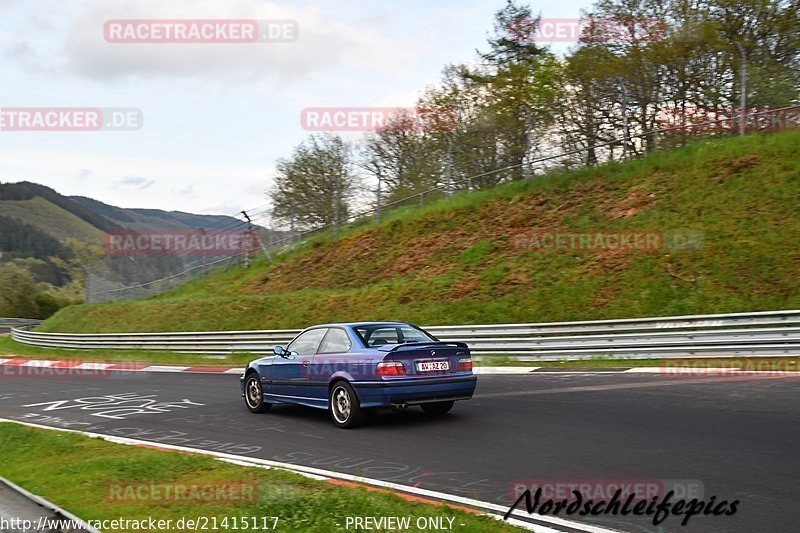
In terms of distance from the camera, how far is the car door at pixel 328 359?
380 inches

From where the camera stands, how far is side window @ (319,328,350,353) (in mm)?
9805

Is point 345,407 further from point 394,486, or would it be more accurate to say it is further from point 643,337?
point 643,337

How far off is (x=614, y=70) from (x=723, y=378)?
21257 millimetres

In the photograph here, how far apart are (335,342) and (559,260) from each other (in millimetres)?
13509

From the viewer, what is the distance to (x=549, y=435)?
27.1 ft

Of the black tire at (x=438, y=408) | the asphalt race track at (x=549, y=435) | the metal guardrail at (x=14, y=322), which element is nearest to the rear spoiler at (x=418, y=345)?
the asphalt race track at (x=549, y=435)

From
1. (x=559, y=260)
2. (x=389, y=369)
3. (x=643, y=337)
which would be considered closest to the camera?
(x=389, y=369)

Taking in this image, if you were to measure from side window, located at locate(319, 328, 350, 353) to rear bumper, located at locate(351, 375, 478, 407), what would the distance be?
0.67 m

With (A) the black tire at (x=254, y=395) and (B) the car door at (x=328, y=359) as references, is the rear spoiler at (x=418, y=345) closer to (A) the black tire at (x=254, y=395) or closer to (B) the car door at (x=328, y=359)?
(B) the car door at (x=328, y=359)

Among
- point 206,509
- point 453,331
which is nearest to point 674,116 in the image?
point 453,331

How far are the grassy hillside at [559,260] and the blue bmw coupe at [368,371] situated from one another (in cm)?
991

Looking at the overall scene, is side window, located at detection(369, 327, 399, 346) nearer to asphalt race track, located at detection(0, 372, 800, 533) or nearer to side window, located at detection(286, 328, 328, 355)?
side window, located at detection(286, 328, 328, 355)

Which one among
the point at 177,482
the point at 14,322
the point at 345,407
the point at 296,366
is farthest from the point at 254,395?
the point at 14,322

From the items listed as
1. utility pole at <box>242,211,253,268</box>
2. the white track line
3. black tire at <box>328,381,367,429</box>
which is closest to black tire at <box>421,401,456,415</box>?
black tire at <box>328,381,367,429</box>
